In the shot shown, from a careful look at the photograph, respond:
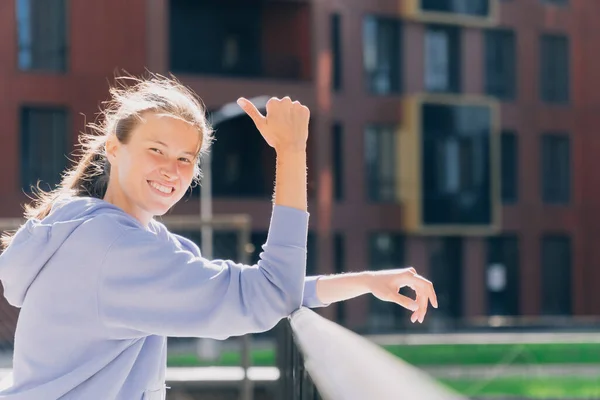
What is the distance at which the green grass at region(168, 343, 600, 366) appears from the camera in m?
20.6

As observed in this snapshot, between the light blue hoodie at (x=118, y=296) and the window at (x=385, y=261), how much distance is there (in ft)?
124

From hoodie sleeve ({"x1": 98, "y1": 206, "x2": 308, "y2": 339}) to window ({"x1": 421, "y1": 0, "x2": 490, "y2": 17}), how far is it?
40.5 meters

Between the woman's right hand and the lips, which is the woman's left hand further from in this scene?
the lips

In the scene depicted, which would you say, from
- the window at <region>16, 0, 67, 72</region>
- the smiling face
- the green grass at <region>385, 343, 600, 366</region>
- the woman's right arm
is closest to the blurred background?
the window at <region>16, 0, 67, 72</region>

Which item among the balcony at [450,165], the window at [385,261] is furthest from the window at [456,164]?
the window at [385,261]

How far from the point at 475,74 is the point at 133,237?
42.0 m

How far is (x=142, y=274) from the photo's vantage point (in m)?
2.42

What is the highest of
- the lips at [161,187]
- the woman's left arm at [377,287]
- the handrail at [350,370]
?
the lips at [161,187]

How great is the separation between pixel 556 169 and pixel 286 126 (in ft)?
148

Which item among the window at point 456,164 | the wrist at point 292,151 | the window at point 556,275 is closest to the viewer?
the wrist at point 292,151

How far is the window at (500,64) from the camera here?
44.3 meters

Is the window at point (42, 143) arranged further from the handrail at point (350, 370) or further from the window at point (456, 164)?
the handrail at point (350, 370)

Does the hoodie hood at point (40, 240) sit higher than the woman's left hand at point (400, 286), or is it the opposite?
the hoodie hood at point (40, 240)

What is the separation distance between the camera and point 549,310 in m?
46.2
